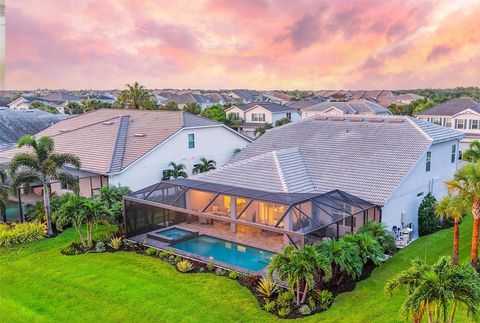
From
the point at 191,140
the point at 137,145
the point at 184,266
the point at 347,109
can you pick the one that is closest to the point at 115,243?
the point at 184,266

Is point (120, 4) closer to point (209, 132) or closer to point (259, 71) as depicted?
point (209, 132)

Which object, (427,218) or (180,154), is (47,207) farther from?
(427,218)

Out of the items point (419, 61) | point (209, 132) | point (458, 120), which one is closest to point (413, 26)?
point (419, 61)

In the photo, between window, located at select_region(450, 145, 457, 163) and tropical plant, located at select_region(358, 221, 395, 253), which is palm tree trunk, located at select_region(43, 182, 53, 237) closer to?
tropical plant, located at select_region(358, 221, 395, 253)

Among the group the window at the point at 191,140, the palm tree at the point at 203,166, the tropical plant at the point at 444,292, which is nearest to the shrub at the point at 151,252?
the tropical plant at the point at 444,292

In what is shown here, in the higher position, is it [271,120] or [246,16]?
[246,16]

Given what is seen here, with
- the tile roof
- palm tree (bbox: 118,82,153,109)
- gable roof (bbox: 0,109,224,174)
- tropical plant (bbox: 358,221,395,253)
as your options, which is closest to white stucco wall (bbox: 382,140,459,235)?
the tile roof
